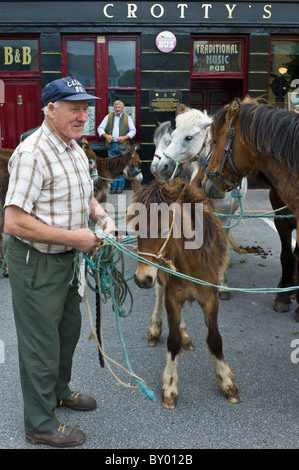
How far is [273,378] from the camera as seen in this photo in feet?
13.0

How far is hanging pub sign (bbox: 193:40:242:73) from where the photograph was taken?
12250mm

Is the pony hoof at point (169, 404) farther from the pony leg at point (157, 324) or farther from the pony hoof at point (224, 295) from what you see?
the pony hoof at point (224, 295)

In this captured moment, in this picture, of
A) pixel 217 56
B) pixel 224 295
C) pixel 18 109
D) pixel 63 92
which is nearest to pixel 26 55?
pixel 18 109

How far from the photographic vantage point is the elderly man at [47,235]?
2.68m

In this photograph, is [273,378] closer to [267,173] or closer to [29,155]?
[267,173]

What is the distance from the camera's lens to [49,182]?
2768 mm

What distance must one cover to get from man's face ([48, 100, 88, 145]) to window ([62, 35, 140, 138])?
10.0m

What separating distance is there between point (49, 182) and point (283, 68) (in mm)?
11429

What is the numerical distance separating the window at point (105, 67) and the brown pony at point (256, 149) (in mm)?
8949

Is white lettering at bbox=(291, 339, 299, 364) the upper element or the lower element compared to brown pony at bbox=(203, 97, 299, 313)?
lower

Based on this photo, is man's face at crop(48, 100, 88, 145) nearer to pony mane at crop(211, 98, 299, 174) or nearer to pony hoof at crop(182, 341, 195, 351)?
pony mane at crop(211, 98, 299, 174)

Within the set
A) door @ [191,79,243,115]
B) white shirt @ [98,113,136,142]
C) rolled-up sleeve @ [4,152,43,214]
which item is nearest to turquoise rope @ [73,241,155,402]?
rolled-up sleeve @ [4,152,43,214]
